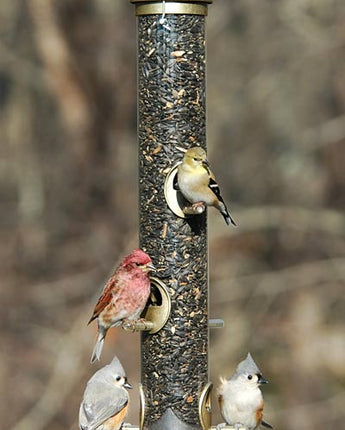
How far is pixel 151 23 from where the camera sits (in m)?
9.48

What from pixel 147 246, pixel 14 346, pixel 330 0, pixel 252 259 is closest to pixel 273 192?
pixel 252 259

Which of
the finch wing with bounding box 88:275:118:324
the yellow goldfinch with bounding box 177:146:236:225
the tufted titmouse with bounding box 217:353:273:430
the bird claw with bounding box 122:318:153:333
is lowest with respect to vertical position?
the tufted titmouse with bounding box 217:353:273:430

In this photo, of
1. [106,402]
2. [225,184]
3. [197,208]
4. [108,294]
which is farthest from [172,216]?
[225,184]

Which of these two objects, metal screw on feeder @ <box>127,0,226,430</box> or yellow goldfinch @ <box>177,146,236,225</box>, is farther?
metal screw on feeder @ <box>127,0,226,430</box>

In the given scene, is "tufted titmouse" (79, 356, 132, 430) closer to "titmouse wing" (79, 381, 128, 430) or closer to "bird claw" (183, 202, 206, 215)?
"titmouse wing" (79, 381, 128, 430)

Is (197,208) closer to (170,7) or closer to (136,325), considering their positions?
(136,325)

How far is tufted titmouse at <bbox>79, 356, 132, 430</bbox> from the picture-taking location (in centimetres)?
936

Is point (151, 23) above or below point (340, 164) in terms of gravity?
above

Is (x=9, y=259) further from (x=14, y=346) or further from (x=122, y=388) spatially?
(x=122, y=388)

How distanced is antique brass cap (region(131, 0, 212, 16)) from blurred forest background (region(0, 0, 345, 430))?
22.3ft

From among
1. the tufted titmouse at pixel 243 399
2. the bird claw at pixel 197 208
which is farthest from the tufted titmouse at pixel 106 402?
the bird claw at pixel 197 208

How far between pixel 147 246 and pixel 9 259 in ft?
23.5

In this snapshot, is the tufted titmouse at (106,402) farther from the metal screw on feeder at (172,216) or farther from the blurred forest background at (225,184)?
the blurred forest background at (225,184)

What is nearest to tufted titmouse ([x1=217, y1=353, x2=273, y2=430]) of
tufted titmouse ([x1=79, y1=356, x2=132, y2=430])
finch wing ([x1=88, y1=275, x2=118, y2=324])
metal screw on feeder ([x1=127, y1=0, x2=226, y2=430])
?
metal screw on feeder ([x1=127, y1=0, x2=226, y2=430])
